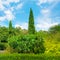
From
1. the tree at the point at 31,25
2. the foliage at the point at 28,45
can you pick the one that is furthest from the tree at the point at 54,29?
the foliage at the point at 28,45

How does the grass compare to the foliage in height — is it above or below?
below

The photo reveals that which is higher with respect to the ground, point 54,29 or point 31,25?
point 54,29

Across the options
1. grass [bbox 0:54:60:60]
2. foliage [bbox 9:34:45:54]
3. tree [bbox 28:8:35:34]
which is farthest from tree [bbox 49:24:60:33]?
grass [bbox 0:54:60:60]

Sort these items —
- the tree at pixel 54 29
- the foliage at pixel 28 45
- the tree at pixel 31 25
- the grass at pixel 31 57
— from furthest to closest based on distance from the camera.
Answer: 1. the tree at pixel 54 29
2. the tree at pixel 31 25
3. the foliage at pixel 28 45
4. the grass at pixel 31 57

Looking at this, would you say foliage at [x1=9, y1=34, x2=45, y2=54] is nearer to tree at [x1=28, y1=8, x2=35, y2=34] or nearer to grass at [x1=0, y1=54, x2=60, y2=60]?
grass at [x1=0, y1=54, x2=60, y2=60]

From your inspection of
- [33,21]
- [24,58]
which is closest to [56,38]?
[33,21]

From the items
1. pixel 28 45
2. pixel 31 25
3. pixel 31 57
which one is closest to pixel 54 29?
pixel 31 25

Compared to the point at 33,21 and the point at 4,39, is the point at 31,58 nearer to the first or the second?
the point at 33,21

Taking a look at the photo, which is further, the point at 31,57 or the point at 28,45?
the point at 28,45

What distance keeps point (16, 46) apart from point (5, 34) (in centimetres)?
3652

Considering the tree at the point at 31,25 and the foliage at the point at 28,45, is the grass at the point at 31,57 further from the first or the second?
the tree at the point at 31,25

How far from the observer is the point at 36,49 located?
31641 mm

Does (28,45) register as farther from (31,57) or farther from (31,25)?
(31,25)

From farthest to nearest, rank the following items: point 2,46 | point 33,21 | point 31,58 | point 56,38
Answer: point 2,46
point 33,21
point 56,38
point 31,58
